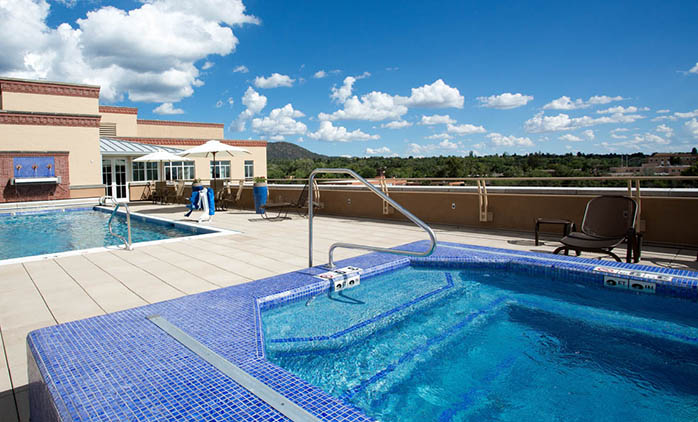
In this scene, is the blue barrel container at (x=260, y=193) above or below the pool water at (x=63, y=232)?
above

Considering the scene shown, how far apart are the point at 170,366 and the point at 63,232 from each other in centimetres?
924

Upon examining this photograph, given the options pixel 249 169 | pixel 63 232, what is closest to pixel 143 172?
pixel 63 232

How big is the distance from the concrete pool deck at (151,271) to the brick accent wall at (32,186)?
1326cm

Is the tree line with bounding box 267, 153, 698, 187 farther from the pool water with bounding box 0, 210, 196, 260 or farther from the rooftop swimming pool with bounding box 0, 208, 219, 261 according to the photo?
the pool water with bounding box 0, 210, 196, 260

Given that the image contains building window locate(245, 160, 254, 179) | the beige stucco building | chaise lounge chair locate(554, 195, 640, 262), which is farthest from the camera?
building window locate(245, 160, 254, 179)

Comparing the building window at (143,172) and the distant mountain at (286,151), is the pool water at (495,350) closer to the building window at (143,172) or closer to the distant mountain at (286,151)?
the building window at (143,172)

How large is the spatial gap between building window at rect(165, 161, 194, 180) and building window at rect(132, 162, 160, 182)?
1.89m

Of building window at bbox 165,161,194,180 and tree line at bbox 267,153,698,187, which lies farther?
building window at bbox 165,161,194,180

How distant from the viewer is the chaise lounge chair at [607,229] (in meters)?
4.72

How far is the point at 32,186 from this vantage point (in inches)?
634

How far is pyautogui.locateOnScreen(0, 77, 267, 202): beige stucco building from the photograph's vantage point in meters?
16.0

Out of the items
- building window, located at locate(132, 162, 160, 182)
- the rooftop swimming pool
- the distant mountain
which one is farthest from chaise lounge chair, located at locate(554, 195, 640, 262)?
→ the distant mountain

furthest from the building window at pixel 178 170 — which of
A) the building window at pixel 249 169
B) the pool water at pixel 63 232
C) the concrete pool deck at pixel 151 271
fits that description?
the concrete pool deck at pixel 151 271

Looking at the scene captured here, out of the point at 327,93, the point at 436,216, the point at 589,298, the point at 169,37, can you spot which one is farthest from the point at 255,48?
the point at 589,298
